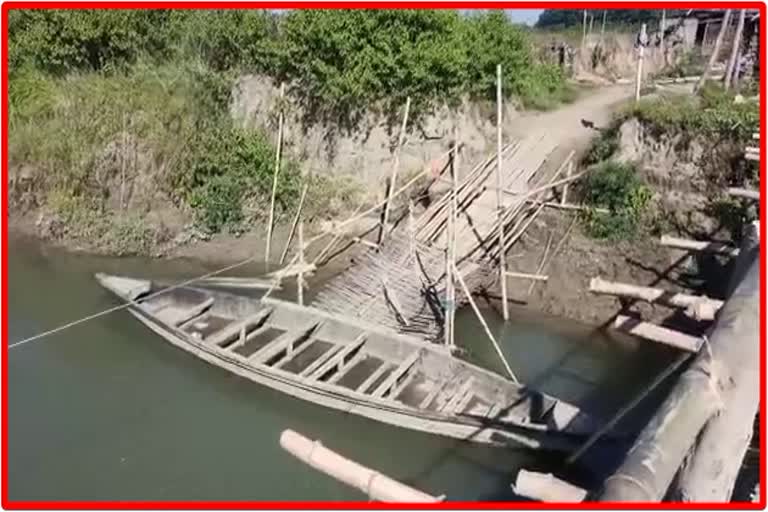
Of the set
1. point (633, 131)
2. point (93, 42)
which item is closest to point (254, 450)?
point (633, 131)

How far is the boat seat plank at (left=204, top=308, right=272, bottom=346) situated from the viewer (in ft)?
30.6

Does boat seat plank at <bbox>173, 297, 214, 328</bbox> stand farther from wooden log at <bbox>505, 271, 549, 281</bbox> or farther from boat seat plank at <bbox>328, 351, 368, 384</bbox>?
wooden log at <bbox>505, 271, 549, 281</bbox>

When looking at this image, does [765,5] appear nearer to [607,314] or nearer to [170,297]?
[607,314]

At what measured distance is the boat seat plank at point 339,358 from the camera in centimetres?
845

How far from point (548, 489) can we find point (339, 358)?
575 centimetres

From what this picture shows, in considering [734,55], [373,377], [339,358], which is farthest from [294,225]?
[734,55]

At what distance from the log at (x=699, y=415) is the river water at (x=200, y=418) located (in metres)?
3.67

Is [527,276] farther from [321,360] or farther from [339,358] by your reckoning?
[321,360]

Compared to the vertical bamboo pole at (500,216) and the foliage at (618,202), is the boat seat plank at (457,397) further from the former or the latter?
the foliage at (618,202)

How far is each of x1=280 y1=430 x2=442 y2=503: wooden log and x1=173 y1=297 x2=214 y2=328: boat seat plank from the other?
7.12 metres

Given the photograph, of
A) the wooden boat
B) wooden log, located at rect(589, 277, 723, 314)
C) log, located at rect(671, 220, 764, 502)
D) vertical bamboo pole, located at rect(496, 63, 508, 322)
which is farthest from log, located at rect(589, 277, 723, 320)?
vertical bamboo pole, located at rect(496, 63, 508, 322)

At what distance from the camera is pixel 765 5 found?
5.89 m

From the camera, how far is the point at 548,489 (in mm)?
3137

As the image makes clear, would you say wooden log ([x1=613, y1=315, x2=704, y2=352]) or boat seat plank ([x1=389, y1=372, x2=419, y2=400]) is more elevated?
wooden log ([x1=613, y1=315, x2=704, y2=352])
